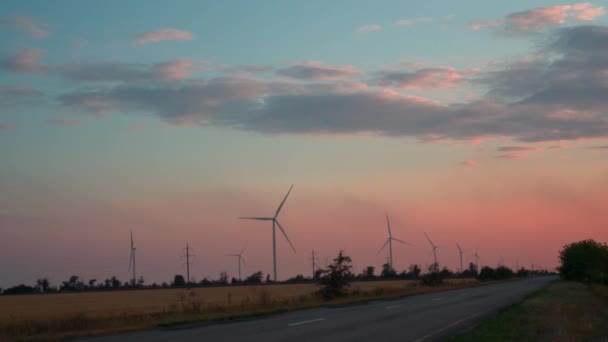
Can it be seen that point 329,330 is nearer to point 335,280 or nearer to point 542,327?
point 542,327

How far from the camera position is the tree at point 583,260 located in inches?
4429

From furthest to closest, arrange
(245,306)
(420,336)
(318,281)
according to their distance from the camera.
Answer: (318,281) → (245,306) → (420,336)

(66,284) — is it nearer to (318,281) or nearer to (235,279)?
(235,279)

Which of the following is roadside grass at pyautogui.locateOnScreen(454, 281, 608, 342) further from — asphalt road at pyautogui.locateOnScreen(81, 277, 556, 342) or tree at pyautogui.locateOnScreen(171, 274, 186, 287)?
tree at pyautogui.locateOnScreen(171, 274, 186, 287)

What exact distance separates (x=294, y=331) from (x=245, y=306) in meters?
15.4

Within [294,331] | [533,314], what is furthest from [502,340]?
[533,314]

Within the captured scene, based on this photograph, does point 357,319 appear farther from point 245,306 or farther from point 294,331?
point 245,306

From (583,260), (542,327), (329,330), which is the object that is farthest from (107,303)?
(583,260)

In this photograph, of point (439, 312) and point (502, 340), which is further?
point (439, 312)

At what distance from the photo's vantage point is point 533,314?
29984 mm

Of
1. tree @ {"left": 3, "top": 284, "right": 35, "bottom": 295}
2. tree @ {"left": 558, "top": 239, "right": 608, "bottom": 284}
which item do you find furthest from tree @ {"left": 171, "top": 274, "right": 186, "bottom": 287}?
tree @ {"left": 558, "top": 239, "right": 608, "bottom": 284}

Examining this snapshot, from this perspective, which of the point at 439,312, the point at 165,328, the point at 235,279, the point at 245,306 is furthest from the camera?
the point at 235,279

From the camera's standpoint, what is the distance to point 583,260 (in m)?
116

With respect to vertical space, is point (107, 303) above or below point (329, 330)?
below
